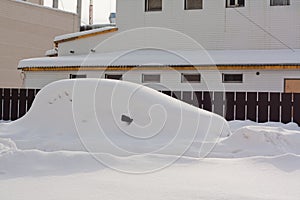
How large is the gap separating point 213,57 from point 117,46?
4966 mm

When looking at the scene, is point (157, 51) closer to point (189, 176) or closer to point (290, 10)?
point (290, 10)

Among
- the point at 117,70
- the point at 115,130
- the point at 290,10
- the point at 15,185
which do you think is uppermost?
the point at 290,10

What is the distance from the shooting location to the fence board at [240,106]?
12.7m

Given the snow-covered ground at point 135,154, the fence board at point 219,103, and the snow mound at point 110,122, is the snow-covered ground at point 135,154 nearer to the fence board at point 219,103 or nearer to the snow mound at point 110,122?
the snow mound at point 110,122

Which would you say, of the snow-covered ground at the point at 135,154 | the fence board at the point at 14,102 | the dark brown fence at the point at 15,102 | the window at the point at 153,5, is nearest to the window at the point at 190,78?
the window at the point at 153,5

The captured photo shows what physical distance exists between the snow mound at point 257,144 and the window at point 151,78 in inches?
372

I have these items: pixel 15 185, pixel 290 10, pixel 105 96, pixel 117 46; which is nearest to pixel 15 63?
pixel 117 46

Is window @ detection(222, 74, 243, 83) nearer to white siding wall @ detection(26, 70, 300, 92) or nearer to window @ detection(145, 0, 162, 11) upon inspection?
white siding wall @ detection(26, 70, 300, 92)

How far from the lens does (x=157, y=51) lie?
17.4m

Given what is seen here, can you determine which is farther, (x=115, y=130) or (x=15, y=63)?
(x=15, y=63)

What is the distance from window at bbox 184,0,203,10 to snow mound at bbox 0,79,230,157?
10.7 m

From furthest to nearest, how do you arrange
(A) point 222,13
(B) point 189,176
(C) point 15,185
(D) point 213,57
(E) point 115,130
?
(A) point 222,13 → (D) point 213,57 → (E) point 115,130 → (B) point 189,176 → (C) point 15,185

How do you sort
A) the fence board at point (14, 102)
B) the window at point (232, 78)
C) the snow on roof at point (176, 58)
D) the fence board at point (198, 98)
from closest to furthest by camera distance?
the fence board at point (198, 98), the fence board at point (14, 102), the snow on roof at point (176, 58), the window at point (232, 78)

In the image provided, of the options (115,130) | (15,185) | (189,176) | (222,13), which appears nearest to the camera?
(15,185)
